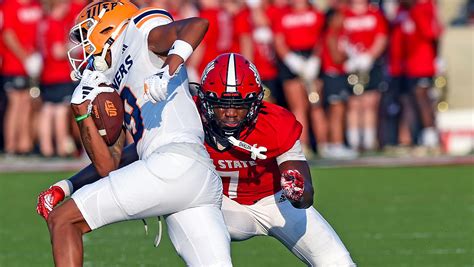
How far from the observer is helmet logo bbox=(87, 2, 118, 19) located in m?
5.54

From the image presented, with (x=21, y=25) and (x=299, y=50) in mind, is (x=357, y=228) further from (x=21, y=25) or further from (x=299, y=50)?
(x=21, y=25)

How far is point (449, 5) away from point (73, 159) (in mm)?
7748

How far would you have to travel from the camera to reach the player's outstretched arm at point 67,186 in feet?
17.6

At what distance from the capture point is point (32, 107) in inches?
560

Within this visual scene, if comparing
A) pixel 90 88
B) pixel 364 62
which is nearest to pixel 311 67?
pixel 364 62

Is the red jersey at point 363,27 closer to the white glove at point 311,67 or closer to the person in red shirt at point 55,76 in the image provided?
the white glove at point 311,67

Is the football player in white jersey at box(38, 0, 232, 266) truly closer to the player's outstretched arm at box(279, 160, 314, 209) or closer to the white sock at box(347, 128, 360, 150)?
the player's outstretched arm at box(279, 160, 314, 209)

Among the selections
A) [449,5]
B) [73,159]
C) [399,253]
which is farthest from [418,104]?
[399,253]

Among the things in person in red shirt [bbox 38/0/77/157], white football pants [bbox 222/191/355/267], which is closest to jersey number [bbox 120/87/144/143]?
white football pants [bbox 222/191/355/267]

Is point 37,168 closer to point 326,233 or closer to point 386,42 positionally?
point 386,42

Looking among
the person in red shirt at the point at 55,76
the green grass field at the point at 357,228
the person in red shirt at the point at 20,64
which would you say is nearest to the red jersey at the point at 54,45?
the person in red shirt at the point at 55,76

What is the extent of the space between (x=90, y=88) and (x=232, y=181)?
1.01m

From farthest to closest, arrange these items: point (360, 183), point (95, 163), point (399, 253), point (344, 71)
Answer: point (344, 71), point (360, 183), point (399, 253), point (95, 163)

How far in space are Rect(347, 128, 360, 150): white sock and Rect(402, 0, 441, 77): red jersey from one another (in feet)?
3.04
